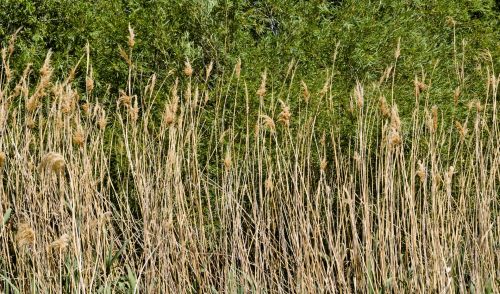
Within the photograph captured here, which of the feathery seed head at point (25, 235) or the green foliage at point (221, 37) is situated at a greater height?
the green foliage at point (221, 37)

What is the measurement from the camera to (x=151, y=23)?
14.4 feet

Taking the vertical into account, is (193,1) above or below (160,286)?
above

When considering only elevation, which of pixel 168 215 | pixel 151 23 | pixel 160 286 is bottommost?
pixel 160 286

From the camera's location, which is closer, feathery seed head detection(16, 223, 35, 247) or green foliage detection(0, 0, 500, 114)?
feathery seed head detection(16, 223, 35, 247)

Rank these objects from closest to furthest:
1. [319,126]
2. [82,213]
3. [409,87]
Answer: [82,213] → [319,126] → [409,87]

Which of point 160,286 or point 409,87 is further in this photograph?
point 409,87

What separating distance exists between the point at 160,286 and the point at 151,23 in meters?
1.54

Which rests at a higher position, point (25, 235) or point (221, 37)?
point (221, 37)

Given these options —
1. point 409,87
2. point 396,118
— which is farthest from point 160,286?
point 409,87

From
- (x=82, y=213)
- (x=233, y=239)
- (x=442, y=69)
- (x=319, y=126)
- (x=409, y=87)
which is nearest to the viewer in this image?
(x=82, y=213)

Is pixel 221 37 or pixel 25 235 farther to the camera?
pixel 221 37

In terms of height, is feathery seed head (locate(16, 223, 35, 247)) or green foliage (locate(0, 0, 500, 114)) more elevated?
green foliage (locate(0, 0, 500, 114))

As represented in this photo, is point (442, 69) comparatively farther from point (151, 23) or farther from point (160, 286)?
point (160, 286)

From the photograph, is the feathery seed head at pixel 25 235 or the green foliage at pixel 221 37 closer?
the feathery seed head at pixel 25 235
